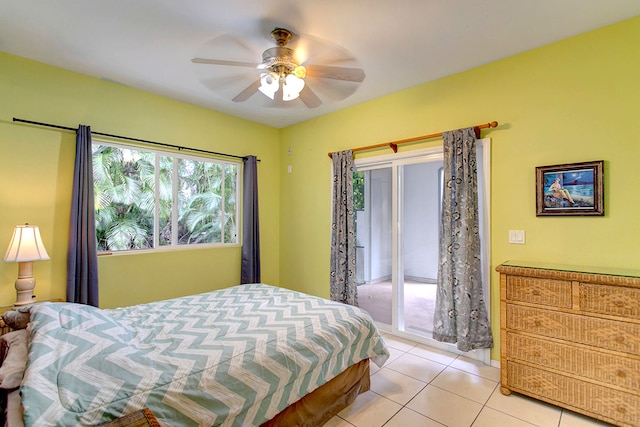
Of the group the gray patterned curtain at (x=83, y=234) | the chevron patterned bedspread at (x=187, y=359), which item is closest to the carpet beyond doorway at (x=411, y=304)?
the chevron patterned bedspread at (x=187, y=359)

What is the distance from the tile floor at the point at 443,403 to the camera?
196cm

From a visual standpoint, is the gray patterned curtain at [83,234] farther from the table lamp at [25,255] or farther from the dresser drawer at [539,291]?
the dresser drawer at [539,291]

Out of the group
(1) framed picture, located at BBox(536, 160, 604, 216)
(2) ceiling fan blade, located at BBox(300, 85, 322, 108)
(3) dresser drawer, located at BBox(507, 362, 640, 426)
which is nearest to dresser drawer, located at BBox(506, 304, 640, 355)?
(3) dresser drawer, located at BBox(507, 362, 640, 426)

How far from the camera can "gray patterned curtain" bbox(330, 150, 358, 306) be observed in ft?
11.8

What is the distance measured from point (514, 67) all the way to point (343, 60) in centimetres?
149

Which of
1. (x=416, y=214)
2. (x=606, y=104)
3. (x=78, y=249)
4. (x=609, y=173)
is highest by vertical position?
(x=606, y=104)

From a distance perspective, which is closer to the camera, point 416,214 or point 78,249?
point 78,249

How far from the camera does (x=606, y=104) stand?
219cm

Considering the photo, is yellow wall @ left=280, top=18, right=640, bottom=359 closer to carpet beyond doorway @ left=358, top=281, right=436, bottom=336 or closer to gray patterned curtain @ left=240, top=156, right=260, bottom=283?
carpet beyond doorway @ left=358, top=281, right=436, bottom=336

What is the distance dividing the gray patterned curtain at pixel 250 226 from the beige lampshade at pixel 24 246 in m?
2.04

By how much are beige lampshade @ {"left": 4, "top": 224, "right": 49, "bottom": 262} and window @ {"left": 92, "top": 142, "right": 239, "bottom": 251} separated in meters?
0.63

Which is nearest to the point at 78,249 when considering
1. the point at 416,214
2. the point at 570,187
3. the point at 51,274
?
the point at 51,274

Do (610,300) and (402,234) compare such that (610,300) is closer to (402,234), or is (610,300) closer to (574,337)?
(574,337)

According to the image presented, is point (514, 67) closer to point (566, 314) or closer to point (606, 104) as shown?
point (606, 104)
